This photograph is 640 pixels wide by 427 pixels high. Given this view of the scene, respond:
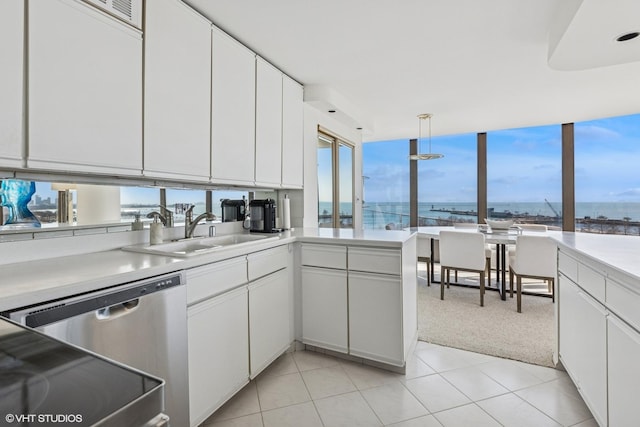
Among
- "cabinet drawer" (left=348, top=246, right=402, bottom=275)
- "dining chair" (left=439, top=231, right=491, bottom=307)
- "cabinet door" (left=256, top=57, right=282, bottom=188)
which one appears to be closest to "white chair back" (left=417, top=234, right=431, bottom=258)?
"dining chair" (left=439, top=231, right=491, bottom=307)

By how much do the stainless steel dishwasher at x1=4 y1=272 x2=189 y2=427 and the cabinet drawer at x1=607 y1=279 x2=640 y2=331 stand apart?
6.26ft

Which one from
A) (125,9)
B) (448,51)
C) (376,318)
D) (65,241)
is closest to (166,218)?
(65,241)

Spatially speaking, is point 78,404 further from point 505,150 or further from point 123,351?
point 505,150

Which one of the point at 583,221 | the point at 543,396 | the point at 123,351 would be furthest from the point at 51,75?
the point at 583,221

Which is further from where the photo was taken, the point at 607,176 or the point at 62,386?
the point at 607,176

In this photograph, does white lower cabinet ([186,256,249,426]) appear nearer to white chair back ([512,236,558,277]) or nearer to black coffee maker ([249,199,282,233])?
black coffee maker ([249,199,282,233])

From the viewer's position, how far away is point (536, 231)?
14.7 ft

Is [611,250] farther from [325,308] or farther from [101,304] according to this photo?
[101,304]

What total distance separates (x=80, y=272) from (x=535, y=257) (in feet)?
13.0

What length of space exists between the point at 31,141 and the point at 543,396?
3.04m

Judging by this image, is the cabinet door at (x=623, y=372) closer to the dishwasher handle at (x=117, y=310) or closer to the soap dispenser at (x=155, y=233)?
the dishwasher handle at (x=117, y=310)

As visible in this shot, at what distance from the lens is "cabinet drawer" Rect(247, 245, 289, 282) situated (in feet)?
6.68

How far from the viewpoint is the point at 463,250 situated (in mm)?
3748

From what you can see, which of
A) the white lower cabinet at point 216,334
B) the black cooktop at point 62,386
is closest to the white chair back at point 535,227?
the white lower cabinet at point 216,334
